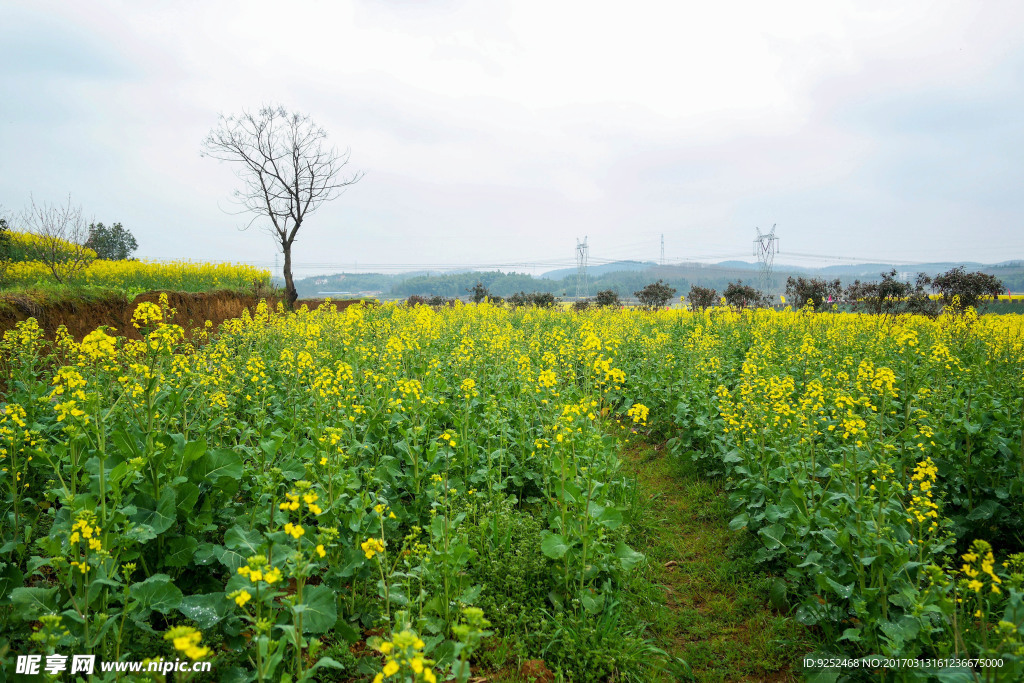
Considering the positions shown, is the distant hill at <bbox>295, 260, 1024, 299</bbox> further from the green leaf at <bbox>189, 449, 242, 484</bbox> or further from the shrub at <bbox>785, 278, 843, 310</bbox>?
the green leaf at <bbox>189, 449, 242, 484</bbox>

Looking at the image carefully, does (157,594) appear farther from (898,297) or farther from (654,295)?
(654,295)

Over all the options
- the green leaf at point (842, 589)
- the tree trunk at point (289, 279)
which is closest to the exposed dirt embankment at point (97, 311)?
the green leaf at point (842, 589)

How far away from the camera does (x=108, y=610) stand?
2.63m

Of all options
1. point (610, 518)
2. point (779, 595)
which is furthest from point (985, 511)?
point (610, 518)

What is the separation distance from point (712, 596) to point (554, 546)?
1.56 meters

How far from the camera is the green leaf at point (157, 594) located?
8.36 feet

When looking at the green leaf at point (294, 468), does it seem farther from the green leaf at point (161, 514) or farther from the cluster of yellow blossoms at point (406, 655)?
the cluster of yellow blossoms at point (406, 655)

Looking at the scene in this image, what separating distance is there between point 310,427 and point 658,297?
34368 mm

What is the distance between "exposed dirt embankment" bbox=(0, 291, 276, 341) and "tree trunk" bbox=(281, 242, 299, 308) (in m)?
9.16

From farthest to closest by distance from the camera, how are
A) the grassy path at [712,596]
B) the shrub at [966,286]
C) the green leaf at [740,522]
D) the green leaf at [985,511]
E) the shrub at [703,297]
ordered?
the shrub at [703,297], the shrub at [966,286], the green leaf at [740,522], the green leaf at [985,511], the grassy path at [712,596]

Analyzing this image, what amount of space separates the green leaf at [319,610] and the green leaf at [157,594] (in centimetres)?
70

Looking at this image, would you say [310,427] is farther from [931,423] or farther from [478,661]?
[931,423]

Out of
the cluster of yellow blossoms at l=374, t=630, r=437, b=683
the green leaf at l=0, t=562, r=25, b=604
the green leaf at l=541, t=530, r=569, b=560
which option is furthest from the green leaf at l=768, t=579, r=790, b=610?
the green leaf at l=0, t=562, r=25, b=604

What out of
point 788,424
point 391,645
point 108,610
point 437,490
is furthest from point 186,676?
point 788,424
